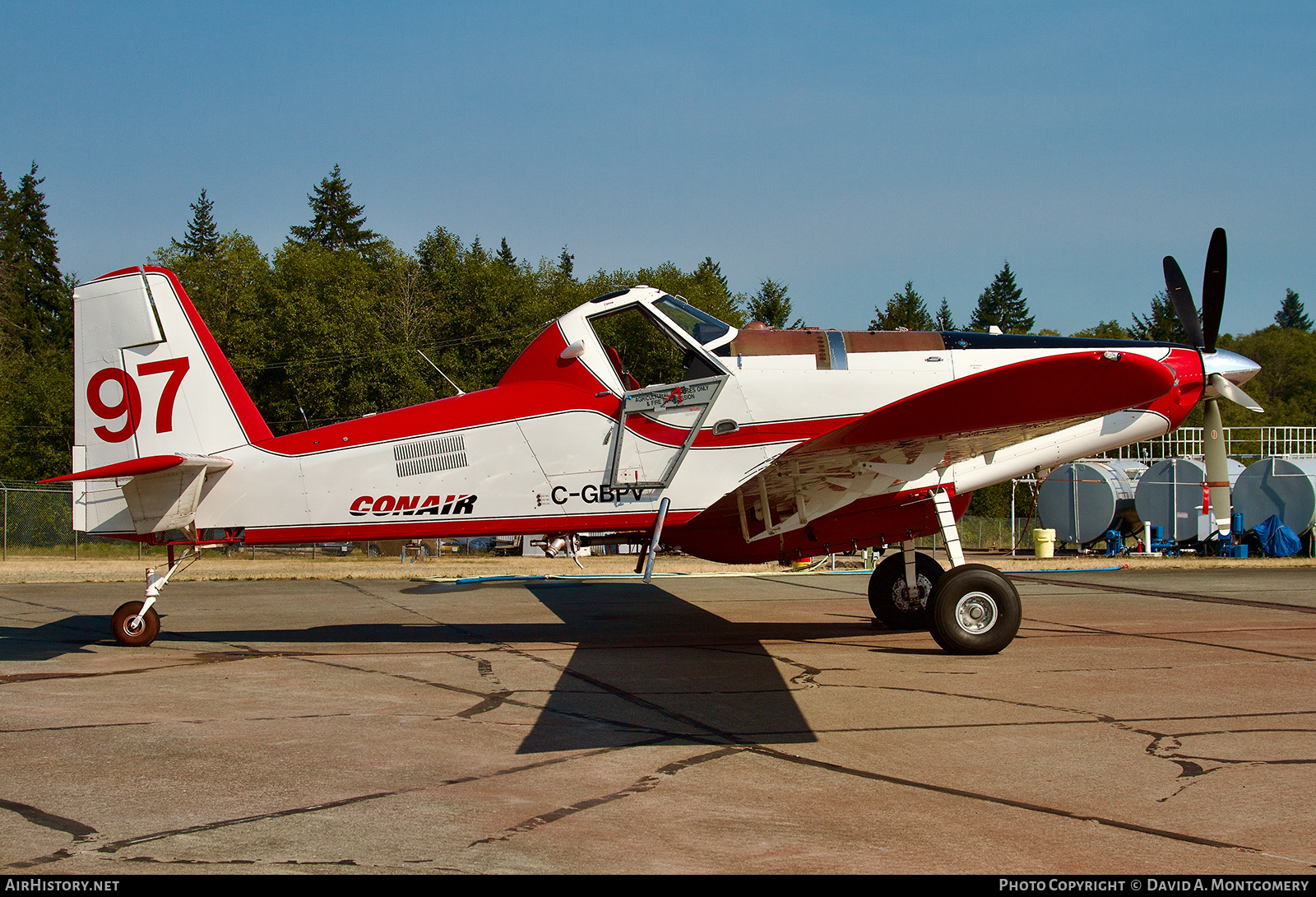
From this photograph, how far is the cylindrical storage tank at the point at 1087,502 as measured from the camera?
99.3 feet

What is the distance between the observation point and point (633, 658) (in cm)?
888

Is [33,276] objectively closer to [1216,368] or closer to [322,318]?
[322,318]

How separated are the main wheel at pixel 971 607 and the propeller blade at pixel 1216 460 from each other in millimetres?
2631

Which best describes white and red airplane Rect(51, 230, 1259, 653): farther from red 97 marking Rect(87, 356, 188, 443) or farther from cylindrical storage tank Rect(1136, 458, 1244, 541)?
cylindrical storage tank Rect(1136, 458, 1244, 541)

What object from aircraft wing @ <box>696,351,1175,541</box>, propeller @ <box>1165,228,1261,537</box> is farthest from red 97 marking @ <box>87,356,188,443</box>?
propeller @ <box>1165,228,1261,537</box>

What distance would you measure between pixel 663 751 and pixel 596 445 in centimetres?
421

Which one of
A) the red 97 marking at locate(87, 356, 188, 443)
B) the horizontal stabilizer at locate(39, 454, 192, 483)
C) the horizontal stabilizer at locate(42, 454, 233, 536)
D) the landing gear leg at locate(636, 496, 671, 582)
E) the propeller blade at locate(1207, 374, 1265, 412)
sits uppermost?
the red 97 marking at locate(87, 356, 188, 443)

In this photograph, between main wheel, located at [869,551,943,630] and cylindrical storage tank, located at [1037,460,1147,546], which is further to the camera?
cylindrical storage tank, located at [1037,460,1147,546]

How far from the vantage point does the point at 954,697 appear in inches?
267

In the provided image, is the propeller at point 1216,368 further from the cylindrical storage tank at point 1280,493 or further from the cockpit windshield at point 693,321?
the cylindrical storage tank at point 1280,493

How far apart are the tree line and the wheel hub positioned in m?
34.5

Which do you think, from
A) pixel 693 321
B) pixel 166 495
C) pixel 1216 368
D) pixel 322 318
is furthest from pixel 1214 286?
pixel 322 318

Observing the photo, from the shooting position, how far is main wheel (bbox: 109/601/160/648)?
9781 millimetres

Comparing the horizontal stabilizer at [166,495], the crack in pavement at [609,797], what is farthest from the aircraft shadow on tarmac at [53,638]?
the crack in pavement at [609,797]
